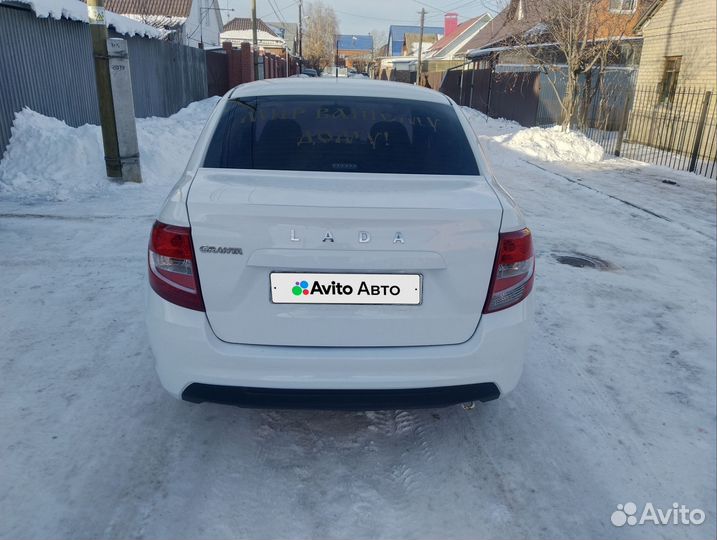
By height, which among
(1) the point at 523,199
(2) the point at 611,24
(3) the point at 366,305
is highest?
(2) the point at 611,24

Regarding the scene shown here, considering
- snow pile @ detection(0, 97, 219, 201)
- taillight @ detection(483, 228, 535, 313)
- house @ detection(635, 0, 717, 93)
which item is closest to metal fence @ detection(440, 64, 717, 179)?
house @ detection(635, 0, 717, 93)

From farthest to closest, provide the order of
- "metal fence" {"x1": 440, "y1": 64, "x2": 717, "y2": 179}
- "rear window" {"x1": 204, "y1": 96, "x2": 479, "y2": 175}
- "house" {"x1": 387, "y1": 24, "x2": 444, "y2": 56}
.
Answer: "house" {"x1": 387, "y1": 24, "x2": 444, "y2": 56} → "metal fence" {"x1": 440, "y1": 64, "x2": 717, "y2": 179} → "rear window" {"x1": 204, "y1": 96, "x2": 479, "y2": 175}

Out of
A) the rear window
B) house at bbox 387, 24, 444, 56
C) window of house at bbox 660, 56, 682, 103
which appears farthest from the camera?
house at bbox 387, 24, 444, 56

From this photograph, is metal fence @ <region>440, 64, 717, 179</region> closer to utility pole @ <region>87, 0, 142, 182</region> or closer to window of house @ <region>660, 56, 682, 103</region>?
window of house @ <region>660, 56, 682, 103</region>

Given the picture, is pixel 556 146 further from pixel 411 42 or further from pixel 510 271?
pixel 411 42

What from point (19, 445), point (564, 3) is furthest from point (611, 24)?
point (19, 445)

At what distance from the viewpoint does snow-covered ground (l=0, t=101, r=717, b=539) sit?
2.36 m

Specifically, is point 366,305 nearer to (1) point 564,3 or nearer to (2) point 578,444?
(2) point 578,444

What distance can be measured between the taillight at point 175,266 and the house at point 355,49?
117505 millimetres

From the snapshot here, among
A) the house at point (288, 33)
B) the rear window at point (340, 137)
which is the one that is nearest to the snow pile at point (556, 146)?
the rear window at point (340, 137)

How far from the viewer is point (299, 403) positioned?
2.41 meters

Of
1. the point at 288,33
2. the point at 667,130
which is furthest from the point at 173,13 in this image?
the point at 288,33

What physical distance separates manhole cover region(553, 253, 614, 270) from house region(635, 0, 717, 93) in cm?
1173

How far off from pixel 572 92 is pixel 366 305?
15.5m
